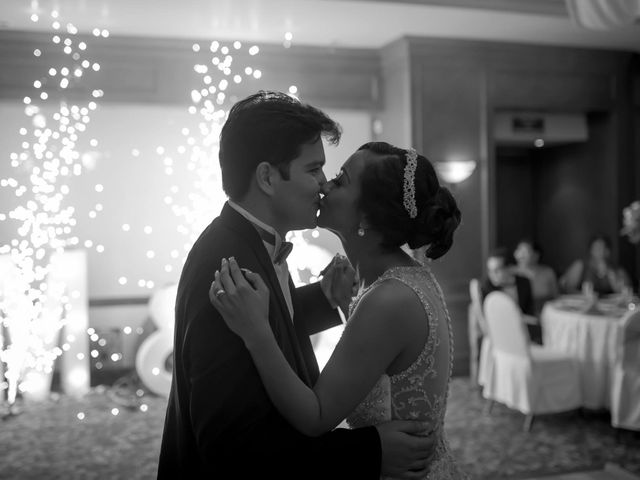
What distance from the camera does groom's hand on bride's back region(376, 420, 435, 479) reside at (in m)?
1.40

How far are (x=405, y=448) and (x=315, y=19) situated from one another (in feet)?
15.3

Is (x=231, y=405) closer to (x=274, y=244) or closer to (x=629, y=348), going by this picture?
(x=274, y=244)

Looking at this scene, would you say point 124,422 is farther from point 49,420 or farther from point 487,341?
point 487,341

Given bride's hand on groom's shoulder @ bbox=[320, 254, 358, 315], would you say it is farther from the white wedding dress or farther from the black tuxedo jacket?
Answer: the black tuxedo jacket

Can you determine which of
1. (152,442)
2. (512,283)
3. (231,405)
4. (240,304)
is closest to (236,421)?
(231,405)

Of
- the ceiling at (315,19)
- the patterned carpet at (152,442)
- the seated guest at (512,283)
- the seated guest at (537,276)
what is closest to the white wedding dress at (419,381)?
the patterned carpet at (152,442)

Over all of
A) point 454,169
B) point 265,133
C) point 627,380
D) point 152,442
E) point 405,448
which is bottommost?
point 152,442

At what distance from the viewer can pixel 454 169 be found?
Answer: 6.36m

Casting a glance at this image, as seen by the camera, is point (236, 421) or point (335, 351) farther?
point (335, 351)

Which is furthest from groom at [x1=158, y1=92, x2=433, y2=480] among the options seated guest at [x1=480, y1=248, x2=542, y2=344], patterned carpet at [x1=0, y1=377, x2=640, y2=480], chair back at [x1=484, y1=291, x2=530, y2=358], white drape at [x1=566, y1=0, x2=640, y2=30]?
seated guest at [x1=480, y1=248, x2=542, y2=344]

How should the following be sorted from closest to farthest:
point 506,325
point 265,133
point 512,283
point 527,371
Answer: point 265,133 < point 527,371 < point 506,325 < point 512,283

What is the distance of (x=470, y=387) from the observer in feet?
19.9

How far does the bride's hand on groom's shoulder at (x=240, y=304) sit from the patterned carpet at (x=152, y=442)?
303 centimetres

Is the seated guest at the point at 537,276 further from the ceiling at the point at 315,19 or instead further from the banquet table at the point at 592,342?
the ceiling at the point at 315,19
